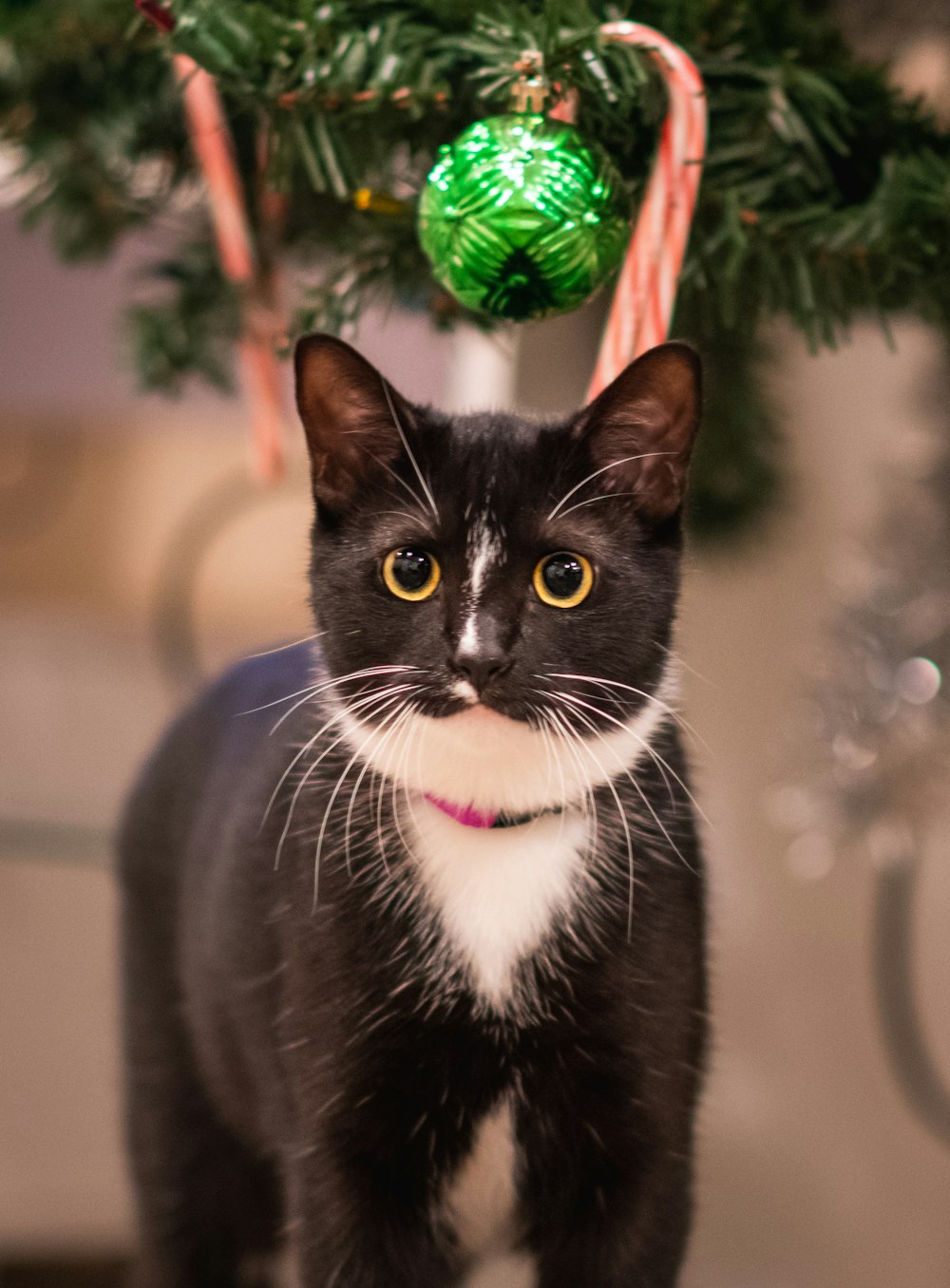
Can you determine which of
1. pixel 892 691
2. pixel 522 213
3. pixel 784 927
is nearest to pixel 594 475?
pixel 522 213

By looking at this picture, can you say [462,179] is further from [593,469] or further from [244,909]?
[244,909]

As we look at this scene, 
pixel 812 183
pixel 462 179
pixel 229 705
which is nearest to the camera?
pixel 462 179

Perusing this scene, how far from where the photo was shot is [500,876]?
694 mm

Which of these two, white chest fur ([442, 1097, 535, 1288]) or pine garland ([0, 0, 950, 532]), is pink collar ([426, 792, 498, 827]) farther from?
pine garland ([0, 0, 950, 532])

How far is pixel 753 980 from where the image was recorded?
143 centimetres

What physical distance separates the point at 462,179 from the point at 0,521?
165cm

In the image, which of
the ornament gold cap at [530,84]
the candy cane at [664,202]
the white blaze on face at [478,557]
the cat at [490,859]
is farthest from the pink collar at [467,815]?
the ornament gold cap at [530,84]

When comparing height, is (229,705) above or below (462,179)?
below

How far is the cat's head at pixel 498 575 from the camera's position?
0.62 m

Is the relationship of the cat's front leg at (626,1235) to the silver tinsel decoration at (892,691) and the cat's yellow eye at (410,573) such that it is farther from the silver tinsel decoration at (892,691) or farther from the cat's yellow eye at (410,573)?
the silver tinsel decoration at (892,691)

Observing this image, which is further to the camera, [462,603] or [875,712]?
[875,712]

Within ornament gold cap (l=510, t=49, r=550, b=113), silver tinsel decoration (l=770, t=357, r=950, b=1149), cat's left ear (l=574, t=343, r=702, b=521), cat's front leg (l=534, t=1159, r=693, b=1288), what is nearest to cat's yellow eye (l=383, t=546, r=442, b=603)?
cat's left ear (l=574, t=343, r=702, b=521)

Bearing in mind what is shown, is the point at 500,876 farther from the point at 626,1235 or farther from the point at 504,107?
the point at 504,107

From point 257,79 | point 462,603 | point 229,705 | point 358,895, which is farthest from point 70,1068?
point 257,79
